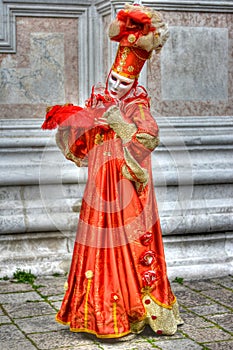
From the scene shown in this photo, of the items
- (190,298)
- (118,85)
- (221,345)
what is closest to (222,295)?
(190,298)

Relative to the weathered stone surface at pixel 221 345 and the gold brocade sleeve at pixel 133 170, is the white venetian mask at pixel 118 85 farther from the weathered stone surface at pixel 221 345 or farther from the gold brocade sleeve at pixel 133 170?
the weathered stone surface at pixel 221 345

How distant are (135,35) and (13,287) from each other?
207cm

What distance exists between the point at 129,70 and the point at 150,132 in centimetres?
35

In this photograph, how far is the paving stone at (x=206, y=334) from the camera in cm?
396

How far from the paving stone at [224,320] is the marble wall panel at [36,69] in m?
2.19

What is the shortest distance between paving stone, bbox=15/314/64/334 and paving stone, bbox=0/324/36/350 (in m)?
0.06

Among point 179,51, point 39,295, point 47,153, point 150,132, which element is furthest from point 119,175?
point 179,51

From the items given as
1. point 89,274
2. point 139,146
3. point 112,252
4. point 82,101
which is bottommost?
point 89,274

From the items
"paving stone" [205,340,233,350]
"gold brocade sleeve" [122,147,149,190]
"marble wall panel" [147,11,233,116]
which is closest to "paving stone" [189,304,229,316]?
"paving stone" [205,340,233,350]

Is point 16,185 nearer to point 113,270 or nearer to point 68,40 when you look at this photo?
point 68,40

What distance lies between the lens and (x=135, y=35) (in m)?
3.72

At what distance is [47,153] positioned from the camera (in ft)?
15.1

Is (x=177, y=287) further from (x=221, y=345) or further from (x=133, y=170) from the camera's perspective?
(x=133, y=170)

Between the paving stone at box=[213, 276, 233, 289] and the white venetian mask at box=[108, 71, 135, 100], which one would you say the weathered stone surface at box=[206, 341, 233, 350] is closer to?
the paving stone at box=[213, 276, 233, 289]
